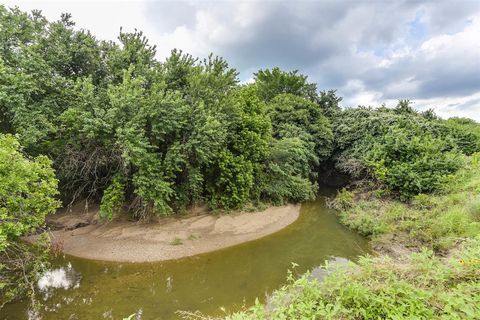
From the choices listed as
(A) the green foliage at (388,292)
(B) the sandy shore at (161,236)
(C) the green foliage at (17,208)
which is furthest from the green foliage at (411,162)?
(C) the green foliage at (17,208)

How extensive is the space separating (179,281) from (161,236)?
290 centimetres

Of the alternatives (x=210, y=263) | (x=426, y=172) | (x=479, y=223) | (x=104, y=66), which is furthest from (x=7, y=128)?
(x=426, y=172)

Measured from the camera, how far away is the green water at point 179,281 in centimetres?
723

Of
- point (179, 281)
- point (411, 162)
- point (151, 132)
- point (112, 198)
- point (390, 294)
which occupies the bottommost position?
point (179, 281)

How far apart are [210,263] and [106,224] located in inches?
199

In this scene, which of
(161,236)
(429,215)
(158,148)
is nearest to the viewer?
(161,236)

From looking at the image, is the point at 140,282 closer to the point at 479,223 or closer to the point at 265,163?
the point at 265,163

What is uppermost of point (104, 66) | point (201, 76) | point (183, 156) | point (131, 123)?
point (104, 66)

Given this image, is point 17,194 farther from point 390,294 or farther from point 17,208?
point 390,294

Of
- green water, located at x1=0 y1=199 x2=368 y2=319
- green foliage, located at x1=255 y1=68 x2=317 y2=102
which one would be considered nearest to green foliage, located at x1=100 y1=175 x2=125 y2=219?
green water, located at x1=0 y1=199 x2=368 y2=319

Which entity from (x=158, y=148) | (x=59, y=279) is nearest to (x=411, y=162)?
(x=158, y=148)

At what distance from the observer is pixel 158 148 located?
39.8 ft

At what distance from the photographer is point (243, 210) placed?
46.0 ft

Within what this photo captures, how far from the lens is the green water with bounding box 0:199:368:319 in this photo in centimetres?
723
